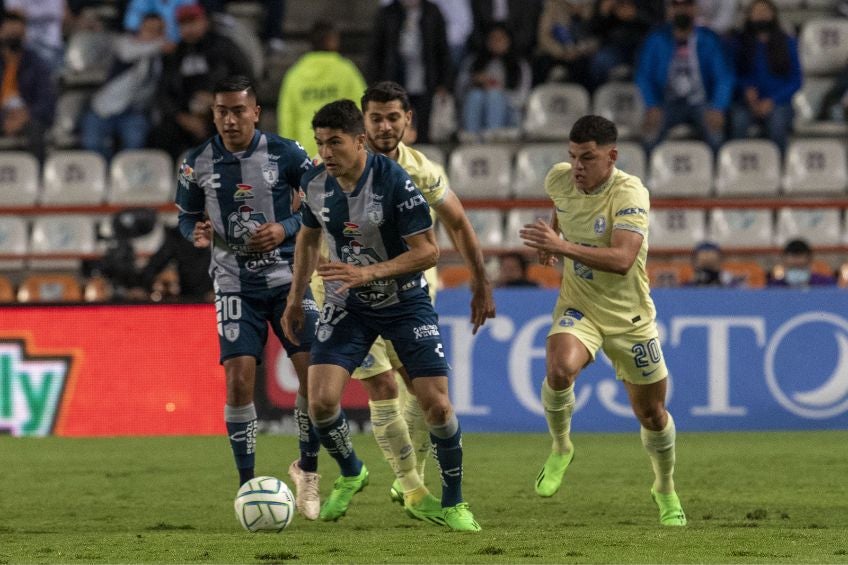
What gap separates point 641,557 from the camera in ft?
20.5

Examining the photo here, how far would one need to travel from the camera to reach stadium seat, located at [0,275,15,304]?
590 inches

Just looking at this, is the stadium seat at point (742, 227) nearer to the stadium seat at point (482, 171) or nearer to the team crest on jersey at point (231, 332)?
the stadium seat at point (482, 171)

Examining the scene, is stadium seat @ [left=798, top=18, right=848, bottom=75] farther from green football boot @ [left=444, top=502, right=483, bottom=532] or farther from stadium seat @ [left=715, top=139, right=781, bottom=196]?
green football boot @ [left=444, top=502, right=483, bottom=532]

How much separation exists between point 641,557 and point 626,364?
192 centimetres

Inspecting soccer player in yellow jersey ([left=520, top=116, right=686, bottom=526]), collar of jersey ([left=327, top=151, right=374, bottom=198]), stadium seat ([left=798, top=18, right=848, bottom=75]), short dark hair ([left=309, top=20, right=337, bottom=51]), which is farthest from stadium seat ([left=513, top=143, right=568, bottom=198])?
collar of jersey ([left=327, top=151, right=374, bottom=198])

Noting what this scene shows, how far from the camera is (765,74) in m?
16.0

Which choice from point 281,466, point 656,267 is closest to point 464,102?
point 656,267

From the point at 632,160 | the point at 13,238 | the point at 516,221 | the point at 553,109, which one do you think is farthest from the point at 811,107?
the point at 13,238

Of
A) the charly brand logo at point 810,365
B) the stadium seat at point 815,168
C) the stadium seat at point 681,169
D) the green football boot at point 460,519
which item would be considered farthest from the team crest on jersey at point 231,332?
the stadium seat at point 815,168

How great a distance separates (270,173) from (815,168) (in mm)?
9271

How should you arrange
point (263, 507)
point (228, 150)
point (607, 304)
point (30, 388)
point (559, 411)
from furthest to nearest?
point (30, 388) < point (559, 411) < point (607, 304) < point (228, 150) < point (263, 507)

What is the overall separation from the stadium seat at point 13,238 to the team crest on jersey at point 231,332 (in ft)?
28.4

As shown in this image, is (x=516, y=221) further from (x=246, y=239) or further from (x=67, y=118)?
(x=246, y=239)

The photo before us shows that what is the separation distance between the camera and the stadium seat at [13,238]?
1605 centimetres
